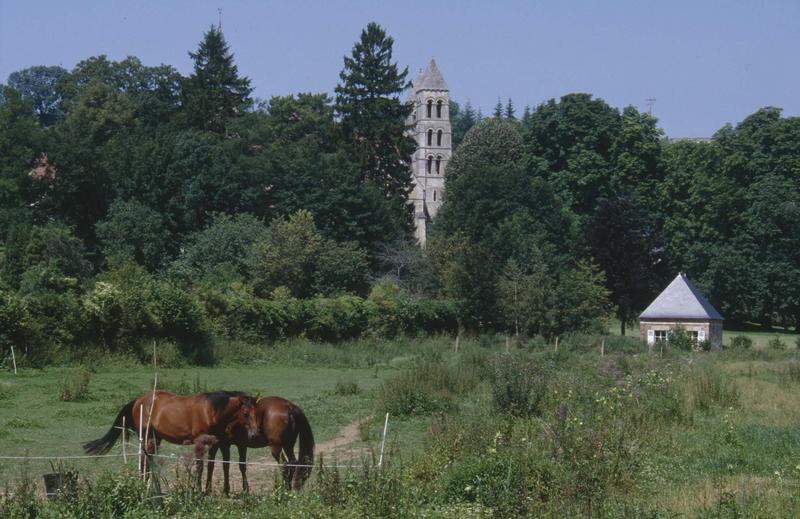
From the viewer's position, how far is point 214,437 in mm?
14617

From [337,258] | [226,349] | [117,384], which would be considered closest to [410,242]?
[337,258]

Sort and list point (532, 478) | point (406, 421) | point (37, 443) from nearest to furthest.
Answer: point (532, 478)
point (37, 443)
point (406, 421)

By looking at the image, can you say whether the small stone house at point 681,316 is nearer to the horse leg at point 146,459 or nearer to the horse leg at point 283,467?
the horse leg at point 283,467

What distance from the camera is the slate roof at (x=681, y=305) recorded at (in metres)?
56.8

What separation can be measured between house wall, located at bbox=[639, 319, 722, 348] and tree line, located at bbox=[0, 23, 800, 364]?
292cm

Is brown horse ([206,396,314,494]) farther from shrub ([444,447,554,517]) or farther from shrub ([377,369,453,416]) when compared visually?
shrub ([377,369,453,416])

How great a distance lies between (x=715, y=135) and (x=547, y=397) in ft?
205

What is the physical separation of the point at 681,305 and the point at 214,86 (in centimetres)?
3968

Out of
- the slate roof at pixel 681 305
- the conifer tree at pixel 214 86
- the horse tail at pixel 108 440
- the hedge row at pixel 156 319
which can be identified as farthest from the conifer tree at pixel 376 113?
the horse tail at pixel 108 440

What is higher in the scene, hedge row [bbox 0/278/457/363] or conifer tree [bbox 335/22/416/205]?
conifer tree [bbox 335/22/416/205]

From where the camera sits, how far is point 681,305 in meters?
57.7

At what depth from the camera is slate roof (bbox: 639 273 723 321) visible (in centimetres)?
5681

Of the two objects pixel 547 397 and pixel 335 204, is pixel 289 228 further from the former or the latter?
pixel 547 397

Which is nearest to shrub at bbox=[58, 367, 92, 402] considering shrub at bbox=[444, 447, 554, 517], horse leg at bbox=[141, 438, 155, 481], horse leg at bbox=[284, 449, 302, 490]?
horse leg at bbox=[141, 438, 155, 481]
